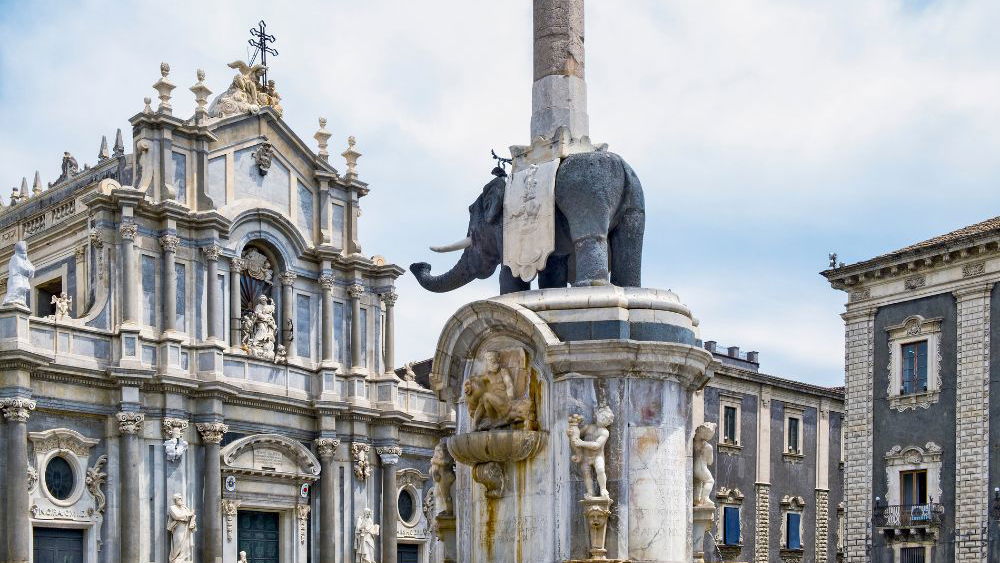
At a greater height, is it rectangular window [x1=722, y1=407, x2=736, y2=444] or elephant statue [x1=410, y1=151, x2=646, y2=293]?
elephant statue [x1=410, y1=151, x2=646, y2=293]

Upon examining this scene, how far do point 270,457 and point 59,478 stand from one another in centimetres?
605

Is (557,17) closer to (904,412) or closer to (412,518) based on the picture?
(904,412)

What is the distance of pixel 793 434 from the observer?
47.3 meters

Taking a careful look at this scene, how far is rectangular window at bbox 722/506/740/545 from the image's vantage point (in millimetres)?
44094

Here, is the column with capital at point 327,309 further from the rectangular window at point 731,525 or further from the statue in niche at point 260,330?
the rectangular window at point 731,525

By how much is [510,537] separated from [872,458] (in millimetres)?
26460

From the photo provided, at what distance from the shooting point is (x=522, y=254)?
12969 mm

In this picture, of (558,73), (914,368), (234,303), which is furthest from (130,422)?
(558,73)

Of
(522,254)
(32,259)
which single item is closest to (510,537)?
(522,254)

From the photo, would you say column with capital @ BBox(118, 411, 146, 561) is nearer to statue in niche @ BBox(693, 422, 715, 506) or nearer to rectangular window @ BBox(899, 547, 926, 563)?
rectangular window @ BBox(899, 547, 926, 563)

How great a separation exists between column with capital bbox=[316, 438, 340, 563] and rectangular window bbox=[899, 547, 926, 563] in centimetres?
1431

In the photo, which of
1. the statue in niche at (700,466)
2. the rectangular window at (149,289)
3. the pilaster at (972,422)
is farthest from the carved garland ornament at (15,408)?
the statue in niche at (700,466)

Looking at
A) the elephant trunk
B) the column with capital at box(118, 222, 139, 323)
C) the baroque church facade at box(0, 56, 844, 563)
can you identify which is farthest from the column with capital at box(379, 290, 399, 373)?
the elephant trunk

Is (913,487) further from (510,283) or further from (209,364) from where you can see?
(510,283)
